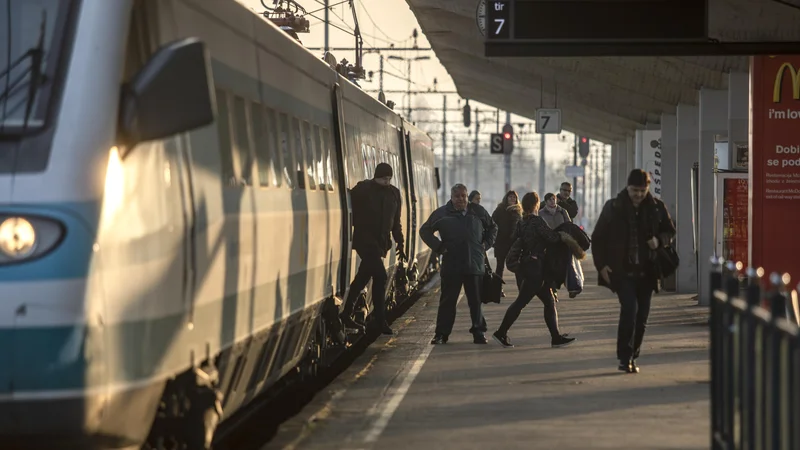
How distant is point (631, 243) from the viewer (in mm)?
14477

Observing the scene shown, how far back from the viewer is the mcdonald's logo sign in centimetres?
1916

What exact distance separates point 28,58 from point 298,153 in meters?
5.12

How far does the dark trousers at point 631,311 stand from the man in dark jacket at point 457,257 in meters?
3.41

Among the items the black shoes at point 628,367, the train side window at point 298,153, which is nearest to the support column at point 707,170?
the black shoes at point 628,367

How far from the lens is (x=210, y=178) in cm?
846

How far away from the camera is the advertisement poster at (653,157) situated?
33.1 m

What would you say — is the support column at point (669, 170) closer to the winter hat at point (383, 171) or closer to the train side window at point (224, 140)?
the winter hat at point (383, 171)

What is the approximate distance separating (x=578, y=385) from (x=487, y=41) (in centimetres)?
408

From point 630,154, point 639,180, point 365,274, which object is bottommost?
point 365,274

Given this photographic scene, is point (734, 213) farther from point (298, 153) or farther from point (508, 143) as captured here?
point (508, 143)

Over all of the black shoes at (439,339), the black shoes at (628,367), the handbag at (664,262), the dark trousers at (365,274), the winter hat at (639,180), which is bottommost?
the black shoes at (439,339)

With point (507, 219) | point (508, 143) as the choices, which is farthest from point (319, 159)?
point (508, 143)

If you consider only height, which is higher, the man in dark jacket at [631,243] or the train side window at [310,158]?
the train side window at [310,158]

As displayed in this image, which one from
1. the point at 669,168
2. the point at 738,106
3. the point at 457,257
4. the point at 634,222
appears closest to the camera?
the point at 634,222
